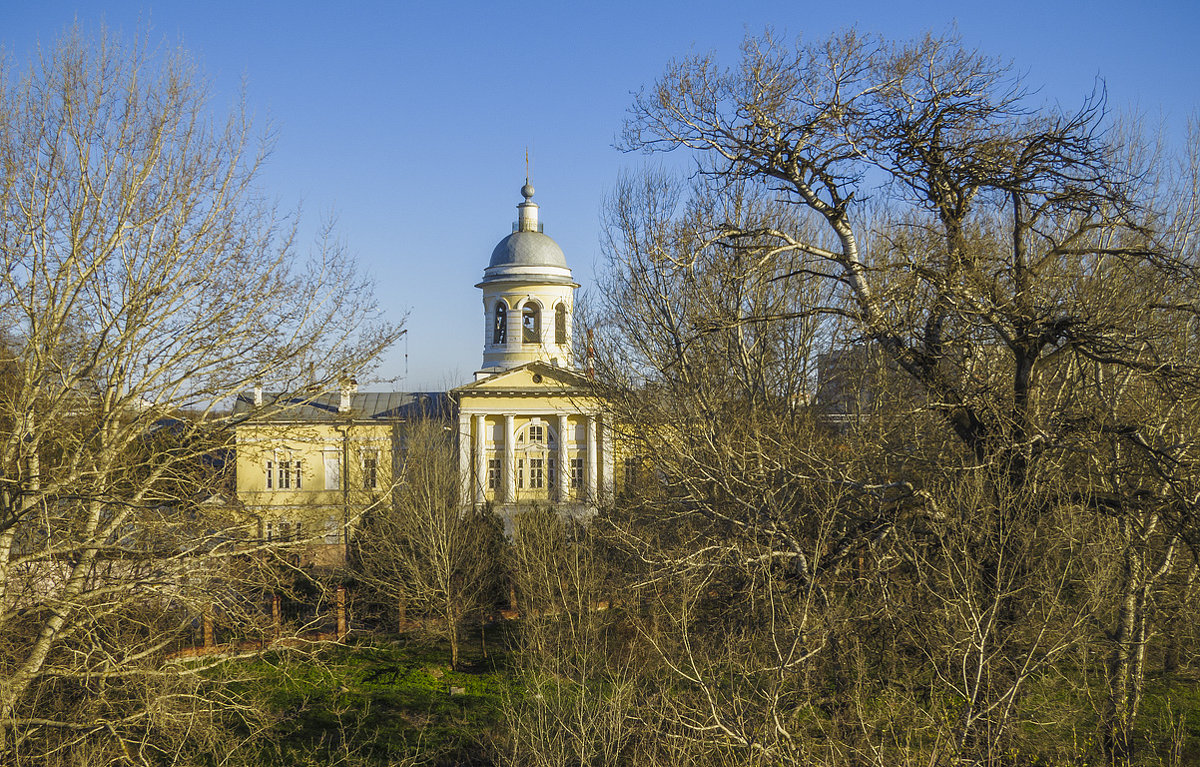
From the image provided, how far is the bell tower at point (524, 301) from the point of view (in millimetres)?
39250

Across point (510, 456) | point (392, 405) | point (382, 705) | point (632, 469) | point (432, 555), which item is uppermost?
point (392, 405)

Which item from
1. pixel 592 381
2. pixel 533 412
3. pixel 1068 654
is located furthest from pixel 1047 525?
pixel 533 412

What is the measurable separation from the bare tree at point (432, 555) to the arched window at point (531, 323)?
20319 mm

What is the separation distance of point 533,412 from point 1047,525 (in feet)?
99.2

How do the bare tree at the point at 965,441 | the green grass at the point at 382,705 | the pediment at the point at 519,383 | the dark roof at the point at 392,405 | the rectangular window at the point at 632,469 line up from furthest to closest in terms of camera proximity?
the pediment at the point at 519,383, the dark roof at the point at 392,405, the rectangular window at the point at 632,469, the green grass at the point at 382,705, the bare tree at the point at 965,441

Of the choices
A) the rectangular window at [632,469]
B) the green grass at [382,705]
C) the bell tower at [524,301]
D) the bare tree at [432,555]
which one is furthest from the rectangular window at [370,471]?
the bell tower at [524,301]

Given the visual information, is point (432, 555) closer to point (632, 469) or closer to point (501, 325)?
point (632, 469)

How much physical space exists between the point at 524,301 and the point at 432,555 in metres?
23.5

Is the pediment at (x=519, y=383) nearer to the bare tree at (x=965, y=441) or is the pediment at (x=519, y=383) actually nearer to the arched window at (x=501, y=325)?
the arched window at (x=501, y=325)

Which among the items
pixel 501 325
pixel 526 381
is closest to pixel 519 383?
pixel 526 381

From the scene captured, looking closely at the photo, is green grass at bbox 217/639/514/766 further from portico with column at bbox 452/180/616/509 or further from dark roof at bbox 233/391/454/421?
portico with column at bbox 452/180/616/509

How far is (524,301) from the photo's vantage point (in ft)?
129

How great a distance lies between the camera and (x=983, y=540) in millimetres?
7492

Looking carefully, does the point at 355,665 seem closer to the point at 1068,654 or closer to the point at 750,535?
the point at 750,535
